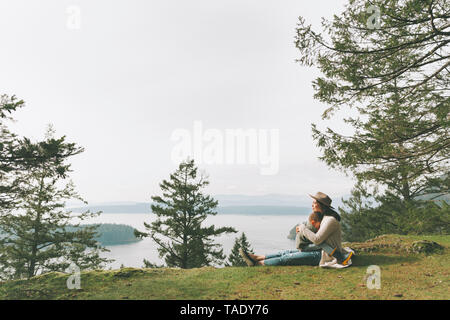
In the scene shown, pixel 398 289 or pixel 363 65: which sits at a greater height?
pixel 363 65

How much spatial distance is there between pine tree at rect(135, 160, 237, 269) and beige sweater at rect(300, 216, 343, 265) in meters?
13.4

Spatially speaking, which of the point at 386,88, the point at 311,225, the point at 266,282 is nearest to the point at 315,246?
the point at 311,225

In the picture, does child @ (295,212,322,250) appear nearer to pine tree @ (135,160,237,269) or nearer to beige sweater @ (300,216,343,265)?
beige sweater @ (300,216,343,265)

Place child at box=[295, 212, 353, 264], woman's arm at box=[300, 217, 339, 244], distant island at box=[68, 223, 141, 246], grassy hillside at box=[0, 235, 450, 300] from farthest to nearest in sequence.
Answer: distant island at box=[68, 223, 141, 246]
child at box=[295, 212, 353, 264]
woman's arm at box=[300, 217, 339, 244]
grassy hillside at box=[0, 235, 450, 300]

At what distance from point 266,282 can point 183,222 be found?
13.9 meters

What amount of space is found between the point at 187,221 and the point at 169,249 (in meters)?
2.58

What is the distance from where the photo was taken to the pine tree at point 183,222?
17.3 m

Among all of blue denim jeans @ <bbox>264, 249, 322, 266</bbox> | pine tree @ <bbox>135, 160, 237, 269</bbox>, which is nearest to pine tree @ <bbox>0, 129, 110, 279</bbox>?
pine tree @ <bbox>135, 160, 237, 269</bbox>

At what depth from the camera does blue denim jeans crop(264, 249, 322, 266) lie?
18.5ft

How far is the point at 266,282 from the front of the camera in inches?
187
